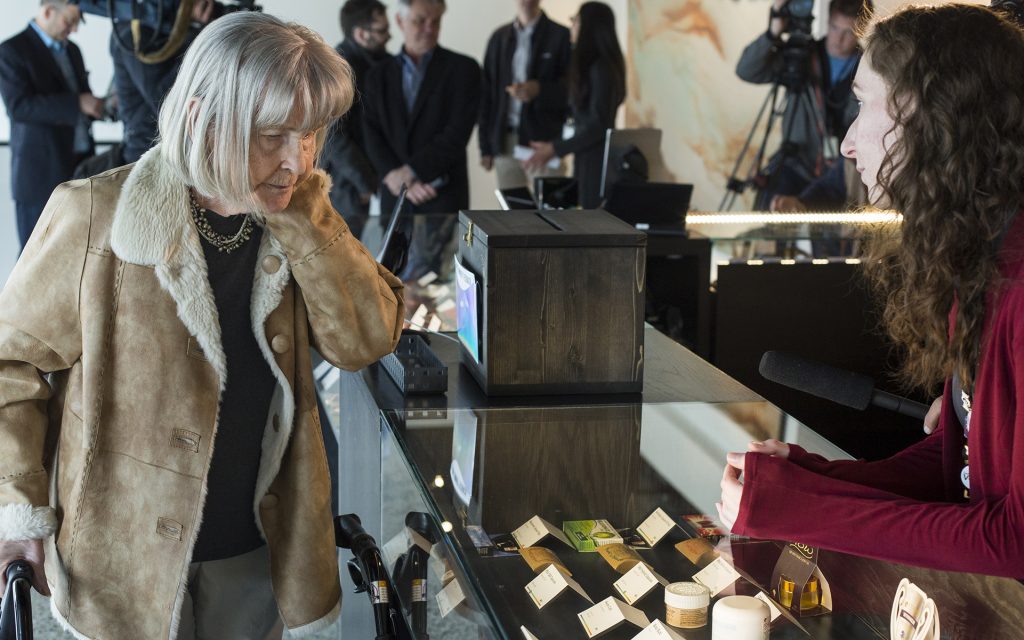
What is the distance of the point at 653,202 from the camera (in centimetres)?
392

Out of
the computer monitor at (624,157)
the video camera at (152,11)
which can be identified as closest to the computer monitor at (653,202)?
the computer monitor at (624,157)

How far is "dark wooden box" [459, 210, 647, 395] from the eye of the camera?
1.93m

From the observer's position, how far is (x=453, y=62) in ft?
17.5

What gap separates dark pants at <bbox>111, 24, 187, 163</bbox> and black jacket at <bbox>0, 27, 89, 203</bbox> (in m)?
1.05

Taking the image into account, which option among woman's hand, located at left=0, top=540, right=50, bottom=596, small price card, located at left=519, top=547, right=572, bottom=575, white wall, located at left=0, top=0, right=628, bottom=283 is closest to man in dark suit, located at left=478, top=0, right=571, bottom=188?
white wall, located at left=0, top=0, right=628, bottom=283

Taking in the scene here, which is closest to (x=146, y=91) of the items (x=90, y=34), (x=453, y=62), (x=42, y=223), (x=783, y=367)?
(x=453, y=62)

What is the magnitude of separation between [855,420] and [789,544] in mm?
2251

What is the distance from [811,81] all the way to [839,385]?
5382 millimetres

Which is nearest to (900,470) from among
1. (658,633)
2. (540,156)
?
(658,633)

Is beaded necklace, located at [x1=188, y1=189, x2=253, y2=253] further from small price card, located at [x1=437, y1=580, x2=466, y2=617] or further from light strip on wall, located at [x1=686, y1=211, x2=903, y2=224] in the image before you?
light strip on wall, located at [x1=686, y1=211, x2=903, y2=224]

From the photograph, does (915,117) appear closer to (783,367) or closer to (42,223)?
(783,367)

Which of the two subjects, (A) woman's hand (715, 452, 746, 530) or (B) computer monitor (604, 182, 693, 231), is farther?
(B) computer monitor (604, 182, 693, 231)

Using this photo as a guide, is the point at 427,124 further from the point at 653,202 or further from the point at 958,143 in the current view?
the point at 958,143

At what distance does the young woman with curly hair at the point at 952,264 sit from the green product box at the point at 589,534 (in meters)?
0.20
